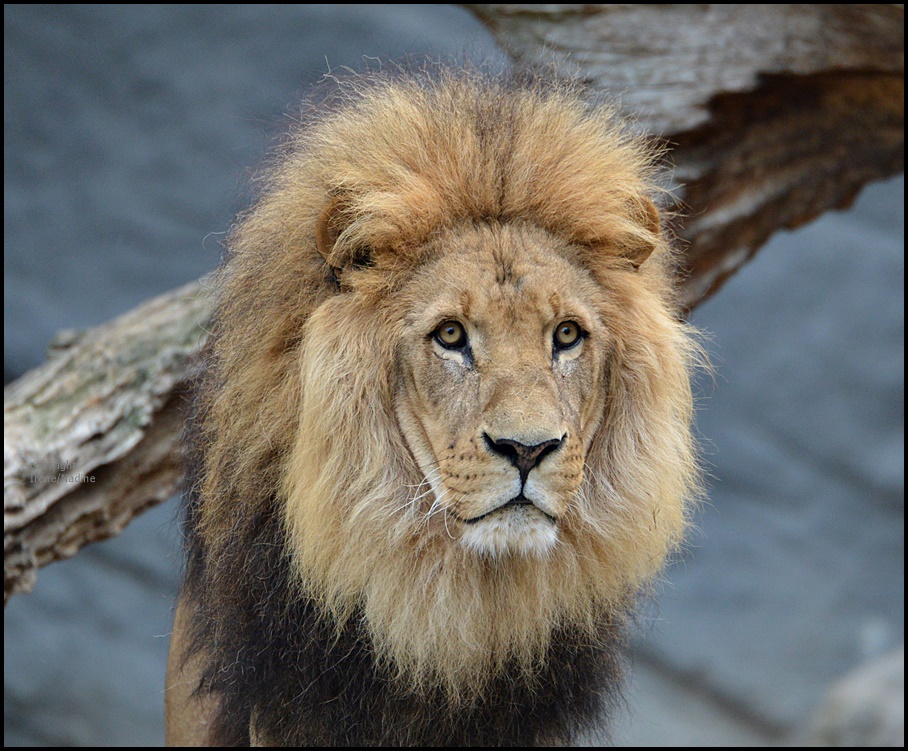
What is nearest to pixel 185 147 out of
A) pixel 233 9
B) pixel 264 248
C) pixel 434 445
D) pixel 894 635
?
pixel 233 9

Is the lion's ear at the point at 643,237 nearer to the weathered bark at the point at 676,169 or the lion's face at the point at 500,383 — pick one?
the lion's face at the point at 500,383

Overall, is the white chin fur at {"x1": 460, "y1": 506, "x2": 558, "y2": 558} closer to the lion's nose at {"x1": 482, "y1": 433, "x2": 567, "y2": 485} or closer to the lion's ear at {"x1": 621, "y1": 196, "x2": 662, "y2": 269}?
the lion's nose at {"x1": 482, "y1": 433, "x2": 567, "y2": 485}

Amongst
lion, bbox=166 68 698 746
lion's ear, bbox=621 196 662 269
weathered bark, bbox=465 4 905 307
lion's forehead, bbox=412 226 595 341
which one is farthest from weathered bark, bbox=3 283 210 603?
weathered bark, bbox=465 4 905 307

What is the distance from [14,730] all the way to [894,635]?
5.51 metres

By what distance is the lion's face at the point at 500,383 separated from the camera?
87.4 inches

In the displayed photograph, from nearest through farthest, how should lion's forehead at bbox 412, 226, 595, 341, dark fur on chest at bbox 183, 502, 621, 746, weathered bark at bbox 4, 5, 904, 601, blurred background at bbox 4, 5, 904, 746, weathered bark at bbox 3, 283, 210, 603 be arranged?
lion's forehead at bbox 412, 226, 595, 341, dark fur on chest at bbox 183, 502, 621, 746, weathered bark at bbox 3, 283, 210, 603, weathered bark at bbox 4, 5, 904, 601, blurred background at bbox 4, 5, 904, 746

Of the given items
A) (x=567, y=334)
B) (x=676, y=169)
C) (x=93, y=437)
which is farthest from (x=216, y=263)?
(x=567, y=334)

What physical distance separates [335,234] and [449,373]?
424 millimetres

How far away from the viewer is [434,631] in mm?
2496

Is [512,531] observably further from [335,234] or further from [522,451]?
[335,234]

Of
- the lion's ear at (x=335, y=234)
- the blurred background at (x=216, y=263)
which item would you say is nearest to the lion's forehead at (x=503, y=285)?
the lion's ear at (x=335, y=234)

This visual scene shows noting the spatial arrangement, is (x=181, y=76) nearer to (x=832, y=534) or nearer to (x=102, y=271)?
(x=102, y=271)

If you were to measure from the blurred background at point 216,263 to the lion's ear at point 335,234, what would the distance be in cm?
396

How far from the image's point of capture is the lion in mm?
2346
